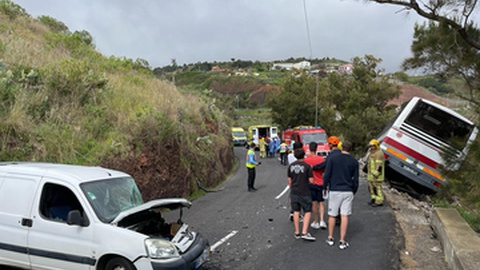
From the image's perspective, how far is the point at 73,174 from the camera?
5.72 m

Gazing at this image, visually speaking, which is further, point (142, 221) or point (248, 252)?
point (248, 252)

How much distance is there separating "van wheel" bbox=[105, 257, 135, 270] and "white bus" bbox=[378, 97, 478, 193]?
10654 millimetres

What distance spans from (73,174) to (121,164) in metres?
4.60

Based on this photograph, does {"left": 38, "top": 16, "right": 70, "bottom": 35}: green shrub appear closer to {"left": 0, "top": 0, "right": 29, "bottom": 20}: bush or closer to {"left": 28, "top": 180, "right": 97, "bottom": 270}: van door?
{"left": 0, "top": 0, "right": 29, "bottom": 20}: bush

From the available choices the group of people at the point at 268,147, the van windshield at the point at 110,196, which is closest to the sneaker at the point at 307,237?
the van windshield at the point at 110,196

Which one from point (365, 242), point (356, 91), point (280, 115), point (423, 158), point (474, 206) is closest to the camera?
point (474, 206)

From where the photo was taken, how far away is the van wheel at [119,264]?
16.3 feet

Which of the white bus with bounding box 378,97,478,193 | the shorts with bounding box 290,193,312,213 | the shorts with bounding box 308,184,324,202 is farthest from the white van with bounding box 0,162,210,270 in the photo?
the white bus with bounding box 378,97,478,193

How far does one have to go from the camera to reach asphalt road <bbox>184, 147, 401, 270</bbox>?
6.26 m

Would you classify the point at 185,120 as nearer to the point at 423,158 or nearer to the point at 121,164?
the point at 121,164

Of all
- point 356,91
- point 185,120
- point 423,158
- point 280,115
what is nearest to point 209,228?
point 185,120

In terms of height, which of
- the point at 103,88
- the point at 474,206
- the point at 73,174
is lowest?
the point at 474,206

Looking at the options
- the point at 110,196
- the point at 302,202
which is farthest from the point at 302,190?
the point at 110,196

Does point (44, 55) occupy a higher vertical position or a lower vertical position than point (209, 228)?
higher
